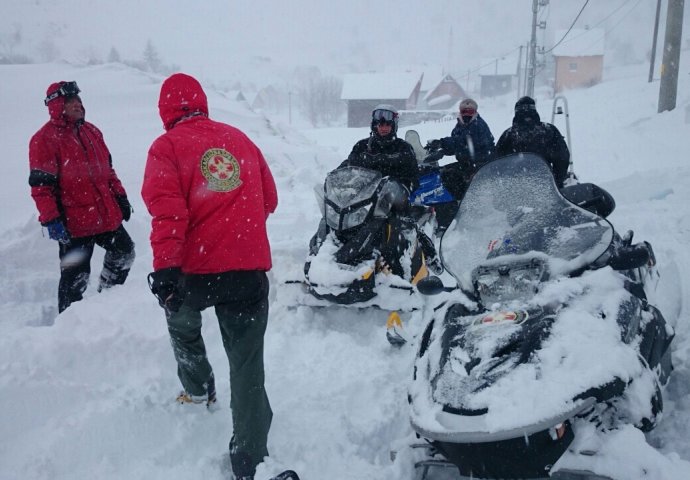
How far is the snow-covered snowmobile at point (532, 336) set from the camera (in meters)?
1.95

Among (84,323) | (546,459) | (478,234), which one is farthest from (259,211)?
(84,323)

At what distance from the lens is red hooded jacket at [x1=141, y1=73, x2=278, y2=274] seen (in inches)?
94.0

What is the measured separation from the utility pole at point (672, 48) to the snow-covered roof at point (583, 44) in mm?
55773

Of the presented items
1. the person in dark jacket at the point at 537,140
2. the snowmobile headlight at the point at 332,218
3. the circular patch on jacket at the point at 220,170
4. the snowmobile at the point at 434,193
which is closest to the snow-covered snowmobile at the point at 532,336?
the circular patch on jacket at the point at 220,170

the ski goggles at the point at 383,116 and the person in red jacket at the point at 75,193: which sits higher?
the ski goggles at the point at 383,116

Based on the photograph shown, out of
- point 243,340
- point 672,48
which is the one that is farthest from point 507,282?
point 672,48

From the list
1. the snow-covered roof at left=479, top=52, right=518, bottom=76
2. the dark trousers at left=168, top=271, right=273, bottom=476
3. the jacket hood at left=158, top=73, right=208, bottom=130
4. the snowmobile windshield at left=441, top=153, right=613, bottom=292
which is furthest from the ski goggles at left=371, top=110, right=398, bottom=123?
the snow-covered roof at left=479, top=52, right=518, bottom=76

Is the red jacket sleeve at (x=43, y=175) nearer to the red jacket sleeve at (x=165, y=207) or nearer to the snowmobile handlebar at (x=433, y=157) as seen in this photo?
the red jacket sleeve at (x=165, y=207)

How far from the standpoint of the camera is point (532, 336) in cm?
217

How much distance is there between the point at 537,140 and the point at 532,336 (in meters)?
3.87

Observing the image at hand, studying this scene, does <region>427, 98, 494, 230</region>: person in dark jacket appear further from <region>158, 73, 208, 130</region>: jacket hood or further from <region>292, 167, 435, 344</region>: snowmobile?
<region>158, 73, 208, 130</region>: jacket hood

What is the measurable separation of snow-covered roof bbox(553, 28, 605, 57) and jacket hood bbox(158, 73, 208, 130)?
72.0 meters

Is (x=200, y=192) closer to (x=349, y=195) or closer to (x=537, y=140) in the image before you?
(x=349, y=195)

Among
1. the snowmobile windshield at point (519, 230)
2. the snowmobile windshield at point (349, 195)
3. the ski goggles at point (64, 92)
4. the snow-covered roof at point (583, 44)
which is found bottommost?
the snowmobile windshield at point (349, 195)
